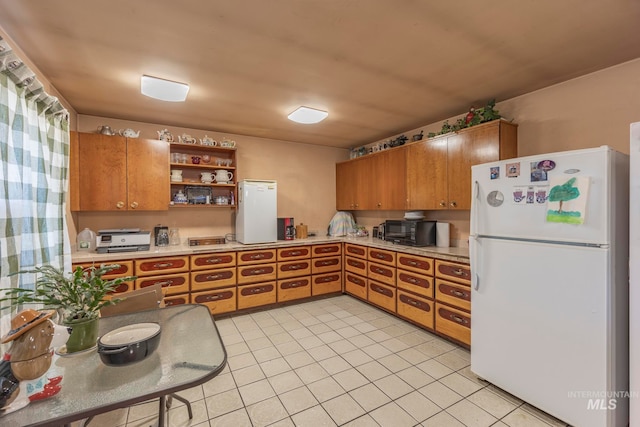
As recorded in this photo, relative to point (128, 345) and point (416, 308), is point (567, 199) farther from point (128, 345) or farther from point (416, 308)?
point (128, 345)

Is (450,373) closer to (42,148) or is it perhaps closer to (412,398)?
(412,398)

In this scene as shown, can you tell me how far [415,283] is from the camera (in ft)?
10.4

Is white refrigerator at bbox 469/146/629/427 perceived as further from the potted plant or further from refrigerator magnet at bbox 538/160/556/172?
the potted plant

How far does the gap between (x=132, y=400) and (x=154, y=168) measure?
120 inches

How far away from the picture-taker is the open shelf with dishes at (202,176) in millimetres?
3736

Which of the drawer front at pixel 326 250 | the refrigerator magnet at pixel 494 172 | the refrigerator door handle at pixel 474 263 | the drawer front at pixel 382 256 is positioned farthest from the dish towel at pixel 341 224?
the refrigerator magnet at pixel 494 172

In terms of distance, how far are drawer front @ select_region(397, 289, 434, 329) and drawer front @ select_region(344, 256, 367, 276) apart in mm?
700

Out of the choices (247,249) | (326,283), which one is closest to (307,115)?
(247,249)

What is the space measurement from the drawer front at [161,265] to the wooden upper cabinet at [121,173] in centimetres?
67

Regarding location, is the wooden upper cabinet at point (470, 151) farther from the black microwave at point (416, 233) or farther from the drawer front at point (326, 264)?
the drawer front at point (326, 264)

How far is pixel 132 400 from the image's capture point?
3.08ft

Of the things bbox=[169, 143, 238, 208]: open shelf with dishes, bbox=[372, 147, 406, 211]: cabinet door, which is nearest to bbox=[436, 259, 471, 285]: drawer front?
bbox=[372, 147, 406, 211]: cabinet door

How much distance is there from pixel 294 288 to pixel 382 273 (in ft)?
4.11

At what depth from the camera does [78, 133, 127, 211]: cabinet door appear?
308 cm
